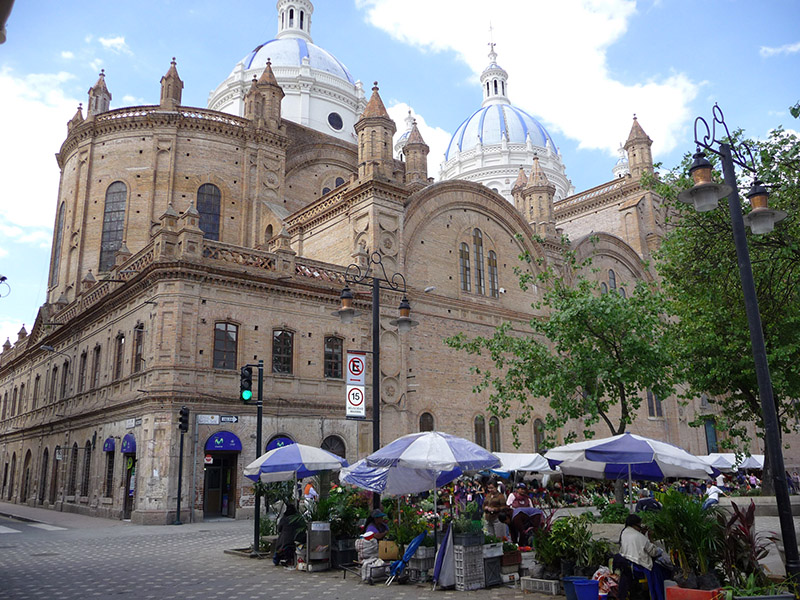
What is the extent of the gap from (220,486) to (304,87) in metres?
35.1

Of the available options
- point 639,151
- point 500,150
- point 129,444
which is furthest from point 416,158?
point 500,150

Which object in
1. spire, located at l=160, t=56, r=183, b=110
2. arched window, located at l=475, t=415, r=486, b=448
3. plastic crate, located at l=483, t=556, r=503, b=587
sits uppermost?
spire, located at l=160, t=56, r=183, b=110

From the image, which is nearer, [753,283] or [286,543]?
[753,283]

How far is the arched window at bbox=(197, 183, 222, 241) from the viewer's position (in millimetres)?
35219

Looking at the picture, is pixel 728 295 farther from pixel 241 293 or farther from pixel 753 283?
pixel 241 293

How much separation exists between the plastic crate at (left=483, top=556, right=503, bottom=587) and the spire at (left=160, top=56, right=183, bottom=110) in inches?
1257

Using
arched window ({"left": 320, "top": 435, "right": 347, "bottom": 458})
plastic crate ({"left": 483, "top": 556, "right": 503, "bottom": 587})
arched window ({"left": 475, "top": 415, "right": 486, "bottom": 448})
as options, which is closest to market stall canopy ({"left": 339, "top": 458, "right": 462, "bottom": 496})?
plastic crate ({"left": 483, "top": 556, "right": 503, "bottom": 587})

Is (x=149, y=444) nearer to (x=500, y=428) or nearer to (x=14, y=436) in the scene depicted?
(x=500, y=428)

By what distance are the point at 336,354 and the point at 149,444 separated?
825 centimetres

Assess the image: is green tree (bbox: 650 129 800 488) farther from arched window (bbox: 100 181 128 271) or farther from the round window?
the round window

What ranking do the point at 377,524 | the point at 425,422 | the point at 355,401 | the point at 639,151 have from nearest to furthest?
the point at 377,524
the point at 355,401
the point at 425,422
the point at 639,151

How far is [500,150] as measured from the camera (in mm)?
73750

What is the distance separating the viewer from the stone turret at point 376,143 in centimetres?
3102

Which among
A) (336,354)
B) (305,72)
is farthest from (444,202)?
(305,72)
